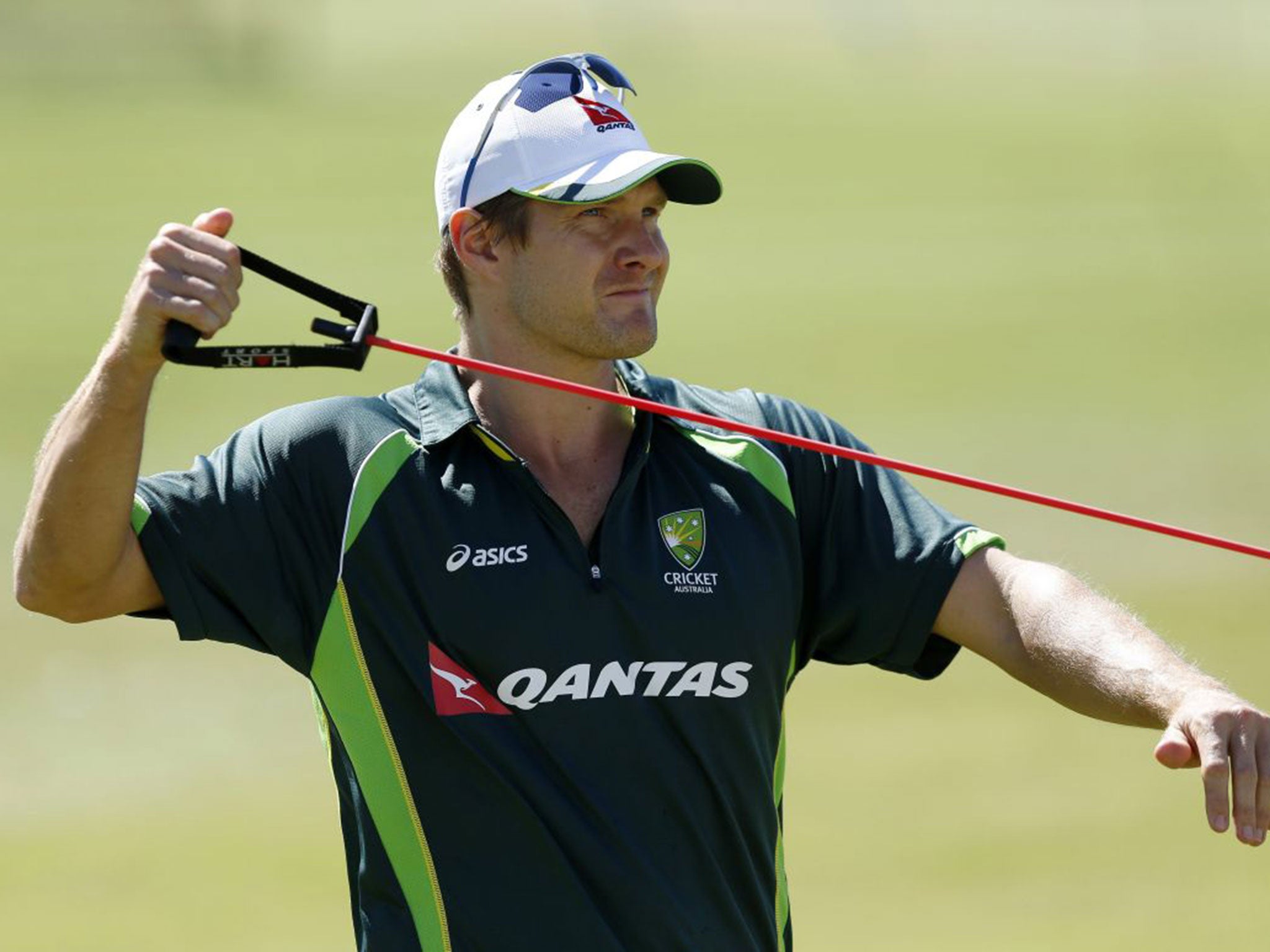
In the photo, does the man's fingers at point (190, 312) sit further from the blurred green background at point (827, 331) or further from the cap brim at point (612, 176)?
the blurred green background at point (827, 331)

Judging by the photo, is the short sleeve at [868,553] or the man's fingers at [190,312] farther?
the short sleeve at [868,553]

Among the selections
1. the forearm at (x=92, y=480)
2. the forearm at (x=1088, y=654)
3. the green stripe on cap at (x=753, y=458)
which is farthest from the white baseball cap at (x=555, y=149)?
the forearm at (x=1088, y=654)

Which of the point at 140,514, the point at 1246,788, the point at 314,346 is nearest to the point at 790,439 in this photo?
the point at 314,346

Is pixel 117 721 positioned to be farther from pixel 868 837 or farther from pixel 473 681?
pixel 473 681

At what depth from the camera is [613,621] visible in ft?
9.45

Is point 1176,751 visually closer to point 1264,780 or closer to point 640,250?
point 1264,780

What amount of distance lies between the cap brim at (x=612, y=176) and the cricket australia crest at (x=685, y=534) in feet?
1.59

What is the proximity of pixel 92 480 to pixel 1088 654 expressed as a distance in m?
1.40

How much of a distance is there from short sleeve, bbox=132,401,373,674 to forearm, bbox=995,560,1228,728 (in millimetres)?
1013

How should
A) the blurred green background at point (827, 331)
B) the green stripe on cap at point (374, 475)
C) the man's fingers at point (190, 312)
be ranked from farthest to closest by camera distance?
the blurred green background at point (827, 331), the green stripe on cap at point (374, 475), the man's fingers at point (190, 312)

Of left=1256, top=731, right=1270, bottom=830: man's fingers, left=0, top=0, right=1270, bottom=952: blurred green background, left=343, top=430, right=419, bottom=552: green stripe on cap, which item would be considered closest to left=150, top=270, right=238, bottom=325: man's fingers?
left=343, top=430, right=419, bottom=552: green stripe on cap

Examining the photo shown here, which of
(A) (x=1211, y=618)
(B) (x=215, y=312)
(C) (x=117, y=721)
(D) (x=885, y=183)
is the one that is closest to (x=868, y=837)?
(A) (x=1211, y=618)

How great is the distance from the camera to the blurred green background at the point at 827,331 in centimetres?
645

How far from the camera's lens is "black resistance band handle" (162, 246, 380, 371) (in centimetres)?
276
